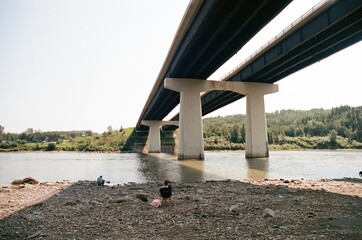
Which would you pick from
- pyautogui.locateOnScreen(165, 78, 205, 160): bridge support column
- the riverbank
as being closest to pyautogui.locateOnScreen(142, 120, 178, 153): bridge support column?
pyautogui.locateOnScreen(165, 78, 205, 160): bridge support column

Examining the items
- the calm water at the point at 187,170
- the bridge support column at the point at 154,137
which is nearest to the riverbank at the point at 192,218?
the calm water at the point at 187,170

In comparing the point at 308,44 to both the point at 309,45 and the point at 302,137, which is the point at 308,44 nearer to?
the point at 309,45

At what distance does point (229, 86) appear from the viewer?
50781mm

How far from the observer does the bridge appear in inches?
1062

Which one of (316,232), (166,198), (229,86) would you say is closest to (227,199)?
(166,198)

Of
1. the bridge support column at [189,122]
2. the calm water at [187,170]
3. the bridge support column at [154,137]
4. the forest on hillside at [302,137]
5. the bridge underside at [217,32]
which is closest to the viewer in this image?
the calm water at [187,170]

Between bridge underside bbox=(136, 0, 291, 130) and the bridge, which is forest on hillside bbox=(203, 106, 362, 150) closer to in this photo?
the bridge

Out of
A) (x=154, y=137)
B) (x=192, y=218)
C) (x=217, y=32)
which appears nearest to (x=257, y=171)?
(x=217, y=32)

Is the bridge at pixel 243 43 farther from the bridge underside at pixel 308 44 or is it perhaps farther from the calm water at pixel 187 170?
the calm water at pixel 187 170

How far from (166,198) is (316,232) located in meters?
5.61

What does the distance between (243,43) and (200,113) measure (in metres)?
15.4

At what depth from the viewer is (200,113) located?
4725 cm

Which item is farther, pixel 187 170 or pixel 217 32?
pixel 187 170

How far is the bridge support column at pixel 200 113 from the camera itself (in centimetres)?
4612
